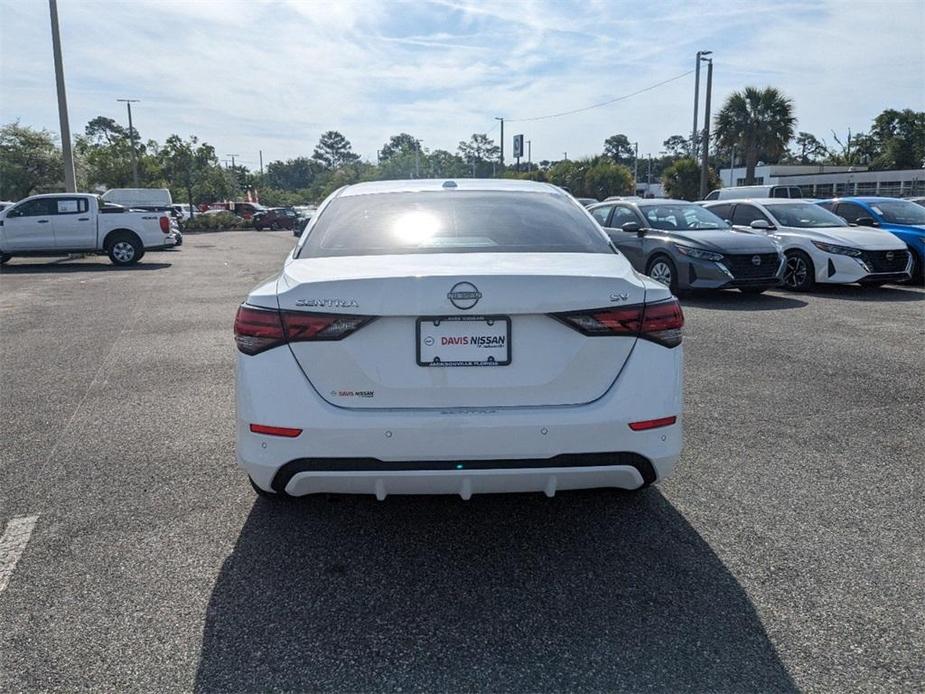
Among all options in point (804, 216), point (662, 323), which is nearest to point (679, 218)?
point (804, 216)

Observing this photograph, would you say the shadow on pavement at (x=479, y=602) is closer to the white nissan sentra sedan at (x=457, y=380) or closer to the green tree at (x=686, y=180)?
the white nissan sentra sedan at (x=457, y=380)

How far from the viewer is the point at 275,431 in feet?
9.87

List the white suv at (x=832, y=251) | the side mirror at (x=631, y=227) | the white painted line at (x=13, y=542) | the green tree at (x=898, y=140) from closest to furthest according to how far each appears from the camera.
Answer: the white painted line at (x=13, y=542) < the white suv at (x=832, y=251) < the side mirror at (x=631, y=227) < the green tree at (x=898, y=140)

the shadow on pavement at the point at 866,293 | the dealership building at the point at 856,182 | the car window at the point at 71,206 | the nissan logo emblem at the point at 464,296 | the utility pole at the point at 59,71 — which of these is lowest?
the shadow on pavement at the point at 866,293

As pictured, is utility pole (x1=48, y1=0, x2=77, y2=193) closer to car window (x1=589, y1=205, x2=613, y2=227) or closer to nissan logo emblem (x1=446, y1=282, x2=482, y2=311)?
car window (x1=589, y1=205, x2=613, y2=227)

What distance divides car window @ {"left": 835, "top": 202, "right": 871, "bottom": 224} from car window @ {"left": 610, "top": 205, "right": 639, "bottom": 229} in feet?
15.2

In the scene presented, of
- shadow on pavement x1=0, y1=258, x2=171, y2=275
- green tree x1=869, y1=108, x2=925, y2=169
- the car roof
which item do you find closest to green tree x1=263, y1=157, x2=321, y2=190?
green tree x1=869, y1=108, x2=925, y2=169

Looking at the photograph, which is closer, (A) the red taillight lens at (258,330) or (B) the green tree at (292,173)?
(A) the red taillight lens at (258,330)

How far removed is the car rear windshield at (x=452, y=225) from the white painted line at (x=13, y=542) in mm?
1771

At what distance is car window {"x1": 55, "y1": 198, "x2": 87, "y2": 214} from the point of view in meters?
19.5

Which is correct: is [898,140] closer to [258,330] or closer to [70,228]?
[70,228]

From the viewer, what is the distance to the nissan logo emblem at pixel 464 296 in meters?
2.89

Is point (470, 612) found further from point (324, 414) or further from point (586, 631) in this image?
point (324, 414)

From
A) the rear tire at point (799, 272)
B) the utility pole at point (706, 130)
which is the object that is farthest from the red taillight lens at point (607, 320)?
the utility pole at point (706, 130)
